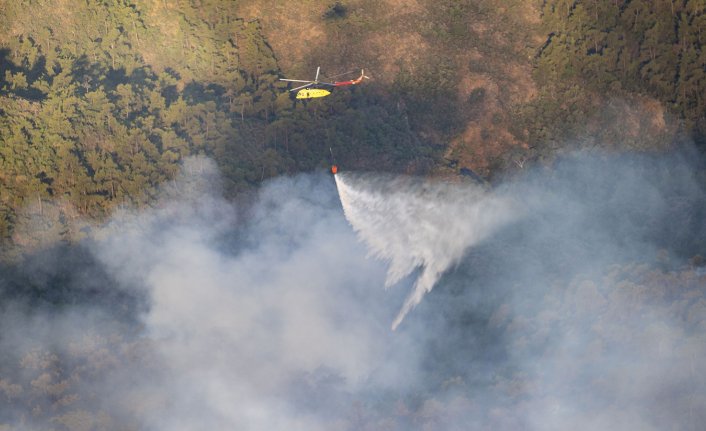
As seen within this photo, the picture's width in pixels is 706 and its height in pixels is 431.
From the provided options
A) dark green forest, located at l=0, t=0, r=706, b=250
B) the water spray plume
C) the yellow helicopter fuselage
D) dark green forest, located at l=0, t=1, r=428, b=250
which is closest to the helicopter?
the yellow helicopter fuselage

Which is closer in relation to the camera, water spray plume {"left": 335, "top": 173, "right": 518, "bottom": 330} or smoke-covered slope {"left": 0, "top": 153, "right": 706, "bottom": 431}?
smoke-covered slope {"left": 0, "top": 153, "right": 706, "bottom": 431}

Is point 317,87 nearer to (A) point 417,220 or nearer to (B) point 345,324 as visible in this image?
(A) point 417,220

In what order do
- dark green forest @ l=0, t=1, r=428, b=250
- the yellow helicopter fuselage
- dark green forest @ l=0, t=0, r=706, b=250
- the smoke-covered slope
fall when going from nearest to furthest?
the smoke-covered slope → dark green forest @ l=0, t=1, r=428, b=250 → dark green forest @ l=0, t=0, r=706, b=250 → the yellow helicopter fuselage

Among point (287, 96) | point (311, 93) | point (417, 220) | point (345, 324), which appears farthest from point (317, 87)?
point (345, 324)

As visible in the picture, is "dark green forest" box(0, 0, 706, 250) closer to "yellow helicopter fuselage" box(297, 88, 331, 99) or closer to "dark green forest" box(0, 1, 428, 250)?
"dark green forest" box(0, 1, 428, 250)

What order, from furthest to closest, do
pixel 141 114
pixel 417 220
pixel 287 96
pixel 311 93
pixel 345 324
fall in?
pixel 287 96, pixel 311 93, pixel 141 114, pixel 417 220, pixel 345 324

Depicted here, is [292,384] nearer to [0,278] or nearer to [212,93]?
[0,278]
